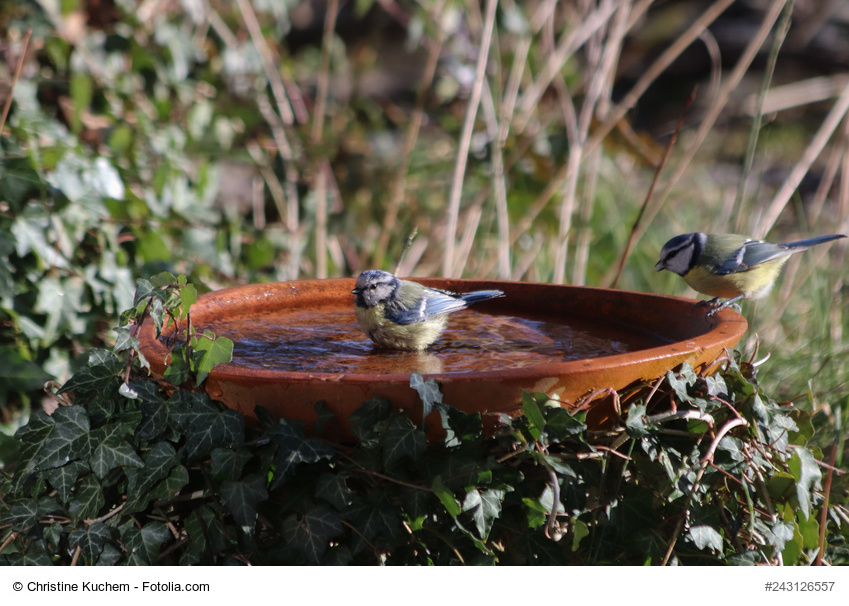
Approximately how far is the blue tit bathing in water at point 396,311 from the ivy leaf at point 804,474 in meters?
0.99

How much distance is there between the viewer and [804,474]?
155cm

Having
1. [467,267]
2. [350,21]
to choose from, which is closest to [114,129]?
[467,267]

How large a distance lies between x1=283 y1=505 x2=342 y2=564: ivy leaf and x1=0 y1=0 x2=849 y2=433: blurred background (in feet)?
3.38

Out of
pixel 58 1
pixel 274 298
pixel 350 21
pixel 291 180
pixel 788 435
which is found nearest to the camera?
pixel 788 435

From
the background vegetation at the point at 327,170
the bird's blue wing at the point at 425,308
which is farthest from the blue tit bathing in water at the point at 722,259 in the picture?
the bird's blue wing at the point at 425,308

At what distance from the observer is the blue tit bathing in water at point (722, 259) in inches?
106

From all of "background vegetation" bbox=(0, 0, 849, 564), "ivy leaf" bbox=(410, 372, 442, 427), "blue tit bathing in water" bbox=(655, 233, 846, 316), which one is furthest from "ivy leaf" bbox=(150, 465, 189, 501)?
"blue tit bathing in water" bbox=(655, 233, 846, 316)

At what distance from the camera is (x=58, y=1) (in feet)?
11.4

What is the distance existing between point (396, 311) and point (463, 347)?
22 centimetres

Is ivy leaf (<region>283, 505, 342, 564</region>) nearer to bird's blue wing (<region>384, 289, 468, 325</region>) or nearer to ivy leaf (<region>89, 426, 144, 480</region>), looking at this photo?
ivy leaf (<region>89, 426, 144, 480</region>)

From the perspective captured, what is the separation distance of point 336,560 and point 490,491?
0.32 m

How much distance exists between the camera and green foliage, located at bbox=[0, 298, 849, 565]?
1431 mm

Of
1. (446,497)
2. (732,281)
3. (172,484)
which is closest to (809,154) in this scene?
(732,281)

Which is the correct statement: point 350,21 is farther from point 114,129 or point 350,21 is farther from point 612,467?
point 612,467
